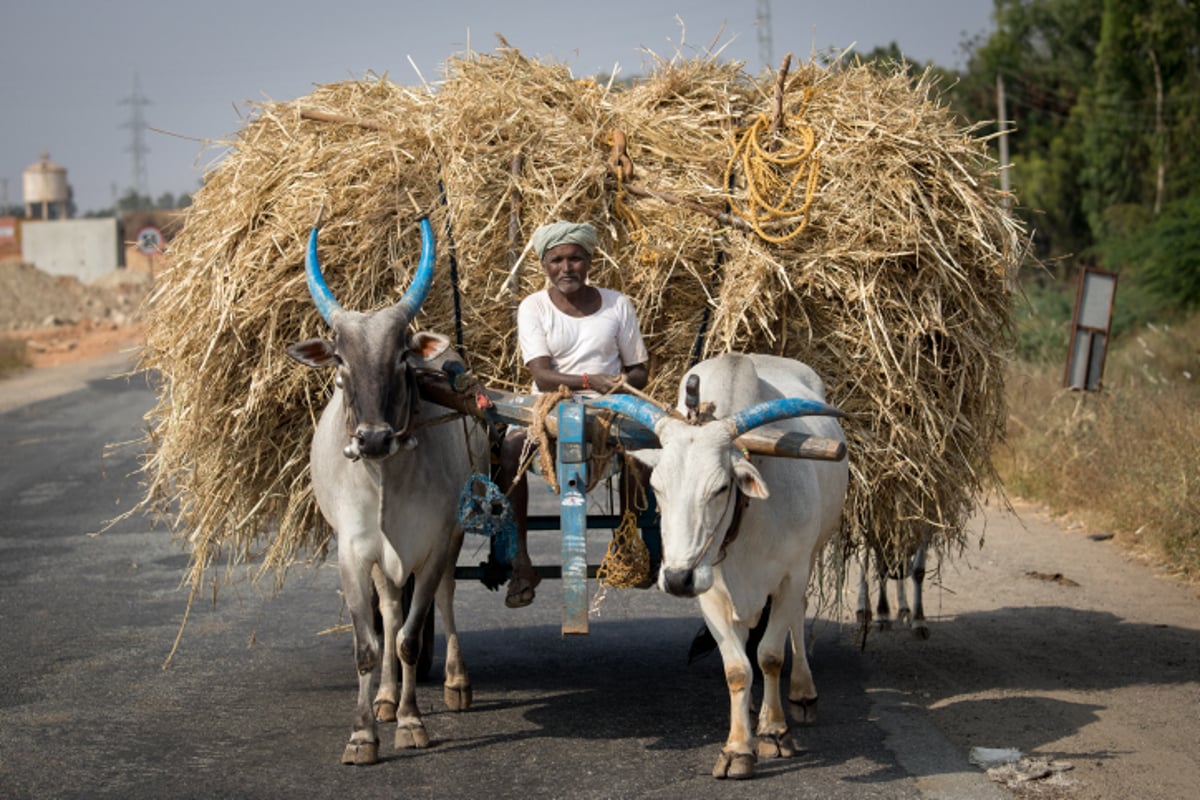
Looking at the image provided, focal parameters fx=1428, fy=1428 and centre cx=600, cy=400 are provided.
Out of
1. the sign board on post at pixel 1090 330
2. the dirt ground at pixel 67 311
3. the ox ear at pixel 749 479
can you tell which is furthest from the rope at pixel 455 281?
the dirt ground at pixel 67 311

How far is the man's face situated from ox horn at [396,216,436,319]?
535 millimetres

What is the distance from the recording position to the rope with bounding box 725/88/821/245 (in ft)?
21.4

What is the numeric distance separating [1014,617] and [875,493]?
7.33ft

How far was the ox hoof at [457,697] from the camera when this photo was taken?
21.0ft

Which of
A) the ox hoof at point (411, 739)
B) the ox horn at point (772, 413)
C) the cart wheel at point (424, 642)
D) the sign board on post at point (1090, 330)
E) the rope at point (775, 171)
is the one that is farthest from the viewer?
the sign board on post at point (1090, 330)

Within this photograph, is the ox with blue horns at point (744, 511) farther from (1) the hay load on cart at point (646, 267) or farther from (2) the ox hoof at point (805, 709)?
(1) the hay load on cart at point (646, 267)

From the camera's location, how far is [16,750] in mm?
5672

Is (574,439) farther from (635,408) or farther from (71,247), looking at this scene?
(71,247)

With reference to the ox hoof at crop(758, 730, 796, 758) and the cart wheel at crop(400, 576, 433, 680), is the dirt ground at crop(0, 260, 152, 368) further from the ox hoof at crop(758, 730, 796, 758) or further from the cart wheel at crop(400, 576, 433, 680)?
the ox hoof at crop(758, 730, 796, 758)

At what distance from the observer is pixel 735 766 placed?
5.28 meters

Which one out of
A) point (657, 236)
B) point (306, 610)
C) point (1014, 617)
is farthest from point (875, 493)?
point (306, 610)

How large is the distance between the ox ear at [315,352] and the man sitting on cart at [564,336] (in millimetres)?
938

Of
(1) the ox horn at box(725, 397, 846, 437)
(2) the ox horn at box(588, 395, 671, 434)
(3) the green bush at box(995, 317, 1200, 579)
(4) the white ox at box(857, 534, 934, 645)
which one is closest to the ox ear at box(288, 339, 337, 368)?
(2) the ox horn at box(588, 395, 671, 434)

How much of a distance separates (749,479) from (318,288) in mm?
2064
